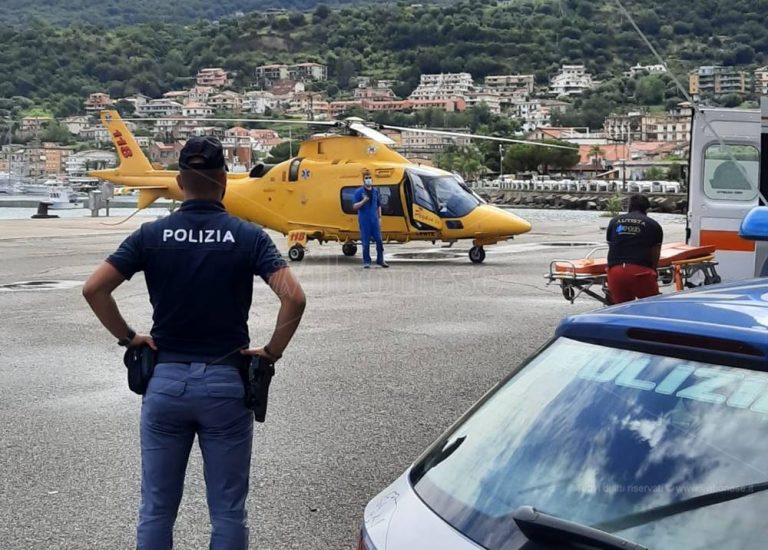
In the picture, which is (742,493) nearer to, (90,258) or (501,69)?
(90,258)

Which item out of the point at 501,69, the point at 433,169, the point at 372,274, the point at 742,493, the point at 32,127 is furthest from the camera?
the point at 501,69

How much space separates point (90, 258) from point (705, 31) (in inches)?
663

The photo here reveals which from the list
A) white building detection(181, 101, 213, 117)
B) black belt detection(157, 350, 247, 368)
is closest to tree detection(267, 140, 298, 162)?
white building detection(181, 101, 213, 117)

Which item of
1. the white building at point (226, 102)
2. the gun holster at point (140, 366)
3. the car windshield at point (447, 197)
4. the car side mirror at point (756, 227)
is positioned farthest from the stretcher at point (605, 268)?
the white building at point (226, 102)

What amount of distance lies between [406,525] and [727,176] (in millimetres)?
11916

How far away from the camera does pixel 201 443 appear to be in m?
4.20

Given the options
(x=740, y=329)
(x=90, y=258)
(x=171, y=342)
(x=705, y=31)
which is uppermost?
(x=705, y=31)

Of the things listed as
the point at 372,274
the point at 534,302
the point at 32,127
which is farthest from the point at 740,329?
the point at 32,127

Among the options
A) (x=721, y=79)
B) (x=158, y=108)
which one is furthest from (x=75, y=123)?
(x=721, y=79)

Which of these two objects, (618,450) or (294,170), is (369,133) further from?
(618,450)

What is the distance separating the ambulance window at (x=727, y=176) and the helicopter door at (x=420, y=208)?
8.37 metres

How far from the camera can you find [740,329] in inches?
95.0

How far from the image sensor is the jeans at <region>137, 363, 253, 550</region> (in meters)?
4.14

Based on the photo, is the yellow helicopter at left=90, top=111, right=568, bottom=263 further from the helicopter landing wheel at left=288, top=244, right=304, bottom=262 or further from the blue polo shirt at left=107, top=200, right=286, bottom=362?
the blue polo shirt at left=107, top=200, right=286, bottom=362
